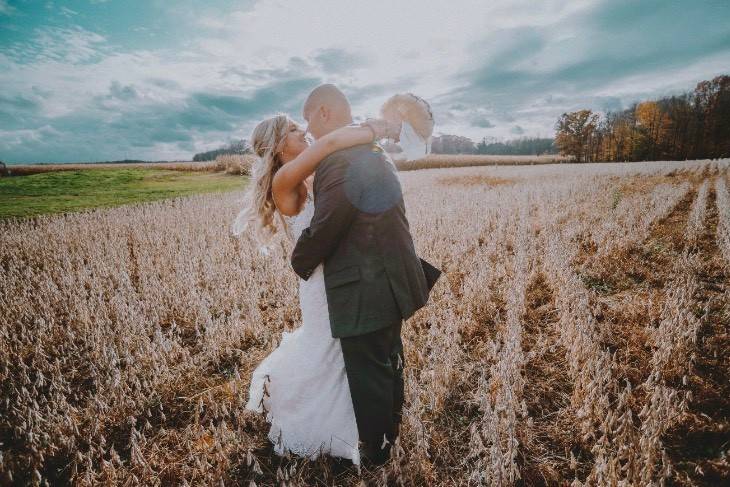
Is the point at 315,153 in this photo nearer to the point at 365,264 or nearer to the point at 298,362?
the point at 365,264

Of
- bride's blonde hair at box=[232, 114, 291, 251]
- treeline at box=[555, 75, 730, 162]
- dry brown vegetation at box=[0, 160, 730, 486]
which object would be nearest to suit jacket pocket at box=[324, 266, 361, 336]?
bride's blonde hair at box=[232, 114, 291, 251]

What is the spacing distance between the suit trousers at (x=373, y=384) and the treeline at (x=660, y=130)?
7466 centimetres

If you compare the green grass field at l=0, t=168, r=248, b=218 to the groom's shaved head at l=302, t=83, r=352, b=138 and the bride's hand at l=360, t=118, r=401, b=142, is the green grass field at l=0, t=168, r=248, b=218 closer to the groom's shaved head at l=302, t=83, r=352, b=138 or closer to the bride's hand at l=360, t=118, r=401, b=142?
the groom's shaved head at l=302, t=83, r=352, b=138

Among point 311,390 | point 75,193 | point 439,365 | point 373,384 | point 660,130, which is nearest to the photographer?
point 373,384

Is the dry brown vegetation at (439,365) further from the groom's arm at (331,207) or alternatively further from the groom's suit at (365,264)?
the groom's arm at (331,207)

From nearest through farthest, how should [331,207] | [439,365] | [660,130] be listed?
[331,207], [439,365], [660,130]

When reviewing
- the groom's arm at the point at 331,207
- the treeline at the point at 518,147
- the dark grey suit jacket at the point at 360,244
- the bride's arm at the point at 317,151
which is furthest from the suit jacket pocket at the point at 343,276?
the treeline at the point at 518,147

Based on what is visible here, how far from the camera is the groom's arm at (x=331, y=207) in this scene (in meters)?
1.82

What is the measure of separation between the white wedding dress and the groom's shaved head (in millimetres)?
451

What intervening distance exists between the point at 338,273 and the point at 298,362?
2.70 feet

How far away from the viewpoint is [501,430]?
251 cm

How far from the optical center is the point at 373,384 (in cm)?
221

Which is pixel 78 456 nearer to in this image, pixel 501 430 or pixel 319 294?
pixel 319 294

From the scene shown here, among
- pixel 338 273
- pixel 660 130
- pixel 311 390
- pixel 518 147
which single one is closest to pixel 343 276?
pixel 338 273
